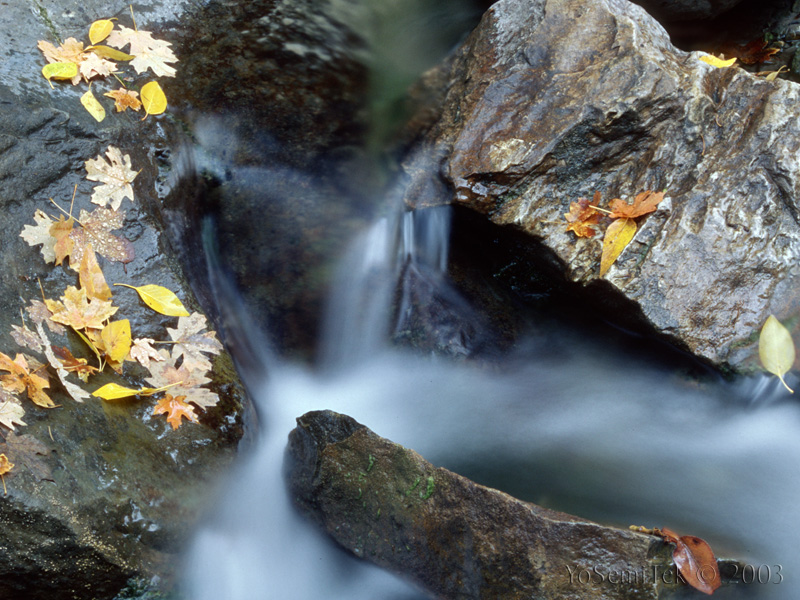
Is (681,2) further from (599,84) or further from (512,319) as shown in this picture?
(512,319)

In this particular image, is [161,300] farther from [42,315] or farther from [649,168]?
[649,168]

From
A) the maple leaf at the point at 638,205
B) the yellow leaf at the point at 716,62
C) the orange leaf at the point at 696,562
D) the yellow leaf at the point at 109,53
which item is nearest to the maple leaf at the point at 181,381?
the yellow leaf at the point at 109,53

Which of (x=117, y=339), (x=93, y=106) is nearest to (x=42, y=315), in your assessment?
(x=117, y=339)

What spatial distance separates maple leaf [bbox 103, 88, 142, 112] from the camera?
2867 mm

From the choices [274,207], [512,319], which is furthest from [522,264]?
[274,207]

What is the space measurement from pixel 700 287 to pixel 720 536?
3.93ft

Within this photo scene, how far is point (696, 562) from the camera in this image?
2.10 m

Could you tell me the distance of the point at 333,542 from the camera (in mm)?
2637

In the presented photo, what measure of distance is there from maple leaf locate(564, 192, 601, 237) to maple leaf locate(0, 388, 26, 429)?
2635 mm

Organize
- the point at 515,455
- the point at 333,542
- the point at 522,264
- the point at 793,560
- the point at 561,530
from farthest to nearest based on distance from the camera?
1. the point at 522,264
2. the point at 515,455
3. the point at 333,542
4. the point at 793,560
5. the point at 561,530

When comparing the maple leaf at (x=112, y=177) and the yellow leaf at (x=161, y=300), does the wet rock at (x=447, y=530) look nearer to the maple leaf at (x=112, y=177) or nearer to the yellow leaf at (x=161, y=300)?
the yellow leaf at (x=161, y=300)

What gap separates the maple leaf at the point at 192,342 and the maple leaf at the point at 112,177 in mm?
645

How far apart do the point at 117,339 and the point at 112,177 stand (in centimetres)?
82

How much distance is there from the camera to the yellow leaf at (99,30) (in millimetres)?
2959
